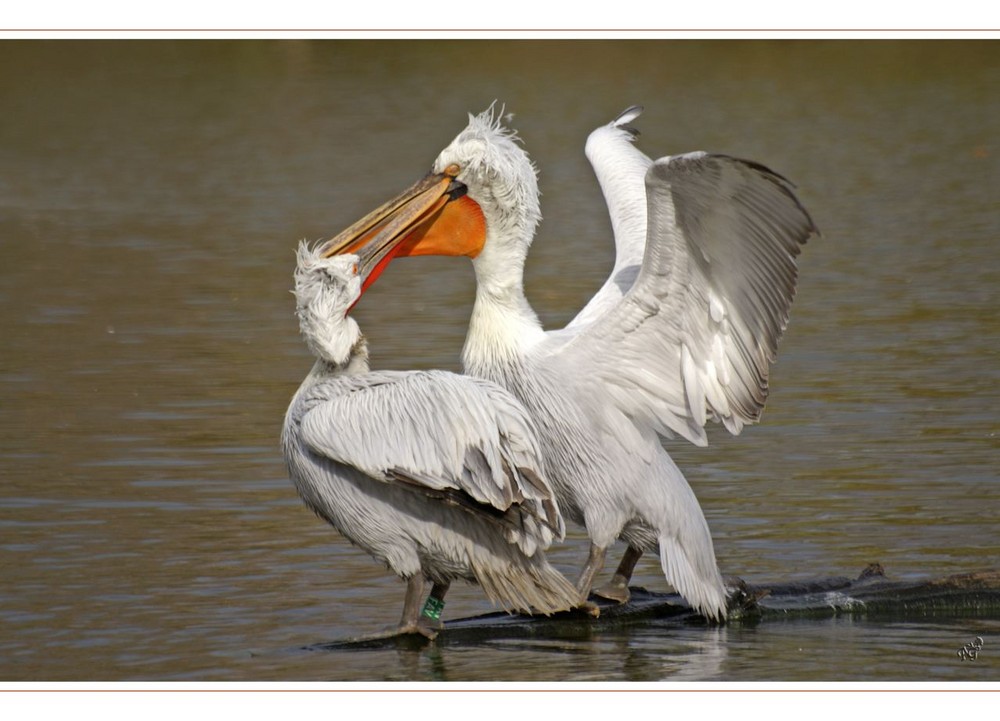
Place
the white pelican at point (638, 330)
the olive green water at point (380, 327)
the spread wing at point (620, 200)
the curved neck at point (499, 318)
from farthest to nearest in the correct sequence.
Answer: the spread wing at point (620, 200) → the curved neck at point (499, 318) → the olive green water at point (380, 327) → the white pelican at point (638, 330)

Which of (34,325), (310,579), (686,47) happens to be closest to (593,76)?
(686,47)

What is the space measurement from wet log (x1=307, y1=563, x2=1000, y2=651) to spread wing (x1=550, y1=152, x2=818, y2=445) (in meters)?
0.50

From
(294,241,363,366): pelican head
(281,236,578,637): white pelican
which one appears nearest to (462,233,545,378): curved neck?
(281,236,578,637): white pelican

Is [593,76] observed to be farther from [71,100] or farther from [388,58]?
[71,100]

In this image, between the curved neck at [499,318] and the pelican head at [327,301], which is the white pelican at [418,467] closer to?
the pelican head at [327,301]

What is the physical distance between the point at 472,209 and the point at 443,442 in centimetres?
103

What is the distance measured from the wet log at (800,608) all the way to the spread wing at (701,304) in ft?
1.65

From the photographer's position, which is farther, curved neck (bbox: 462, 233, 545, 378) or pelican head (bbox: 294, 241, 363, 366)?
curved neck (bbox: 462, 233, 545, 378)

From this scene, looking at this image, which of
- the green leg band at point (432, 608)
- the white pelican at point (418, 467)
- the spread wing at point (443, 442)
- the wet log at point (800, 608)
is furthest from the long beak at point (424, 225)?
the wet log at point (800, 608)

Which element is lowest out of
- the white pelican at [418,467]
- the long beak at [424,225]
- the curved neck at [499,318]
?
the white pelican at [418,467]

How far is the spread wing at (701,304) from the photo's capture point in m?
4.62

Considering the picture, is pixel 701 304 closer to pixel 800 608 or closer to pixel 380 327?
pixel 800 608

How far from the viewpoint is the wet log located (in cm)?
490

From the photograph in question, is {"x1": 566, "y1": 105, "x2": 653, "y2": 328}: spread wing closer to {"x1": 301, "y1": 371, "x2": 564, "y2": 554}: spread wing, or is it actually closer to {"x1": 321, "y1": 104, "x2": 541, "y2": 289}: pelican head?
{"x1": 321, "y1": 104, "x2": 541, "y2": 289}: pelican head
